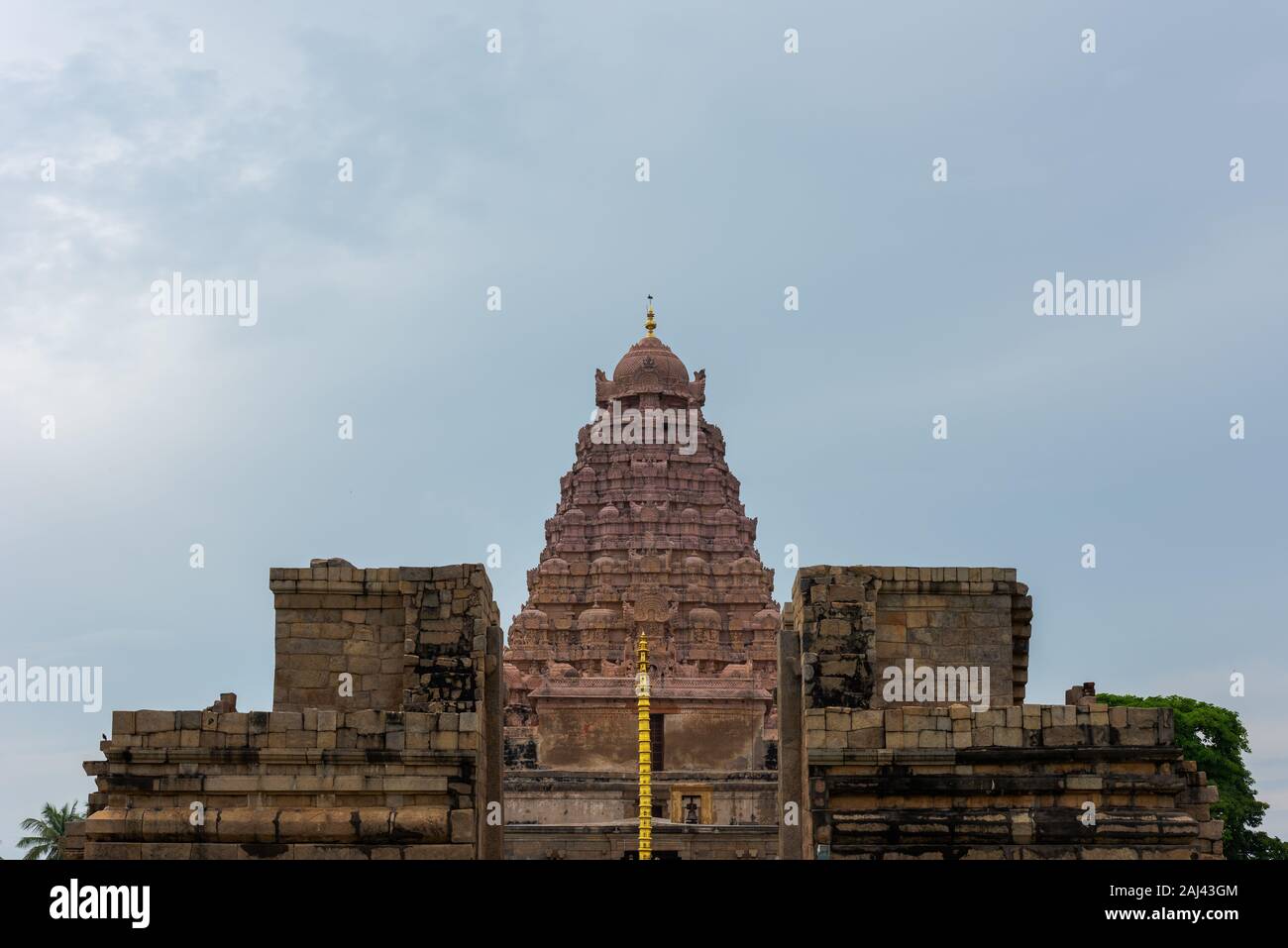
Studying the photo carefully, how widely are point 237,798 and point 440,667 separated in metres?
3.27

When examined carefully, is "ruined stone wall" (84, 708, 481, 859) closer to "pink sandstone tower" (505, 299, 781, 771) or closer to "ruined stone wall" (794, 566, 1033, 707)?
"ruined stone wall" (794, 566, 1033, 707)

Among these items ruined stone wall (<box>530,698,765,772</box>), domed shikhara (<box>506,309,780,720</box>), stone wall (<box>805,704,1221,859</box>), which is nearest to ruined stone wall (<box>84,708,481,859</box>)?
stone wall (<box>805,704,1221,859</box>)

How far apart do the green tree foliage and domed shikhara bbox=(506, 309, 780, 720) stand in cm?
1568

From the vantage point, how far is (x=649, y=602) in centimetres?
7975

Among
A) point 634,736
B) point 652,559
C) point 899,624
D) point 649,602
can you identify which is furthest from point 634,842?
point 899,624

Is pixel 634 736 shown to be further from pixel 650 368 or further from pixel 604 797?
pixel 650 368

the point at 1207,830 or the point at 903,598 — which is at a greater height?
the point at 903,598

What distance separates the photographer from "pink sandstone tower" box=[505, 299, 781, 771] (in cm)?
6825

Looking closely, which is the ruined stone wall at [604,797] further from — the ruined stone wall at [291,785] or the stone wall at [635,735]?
the ruined stone wall at [291,785]

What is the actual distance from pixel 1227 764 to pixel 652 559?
24518 mm

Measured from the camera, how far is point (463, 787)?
24.7 meters

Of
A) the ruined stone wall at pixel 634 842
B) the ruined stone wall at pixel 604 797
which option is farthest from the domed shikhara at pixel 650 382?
the ruined stone wall at pixel 634 842
